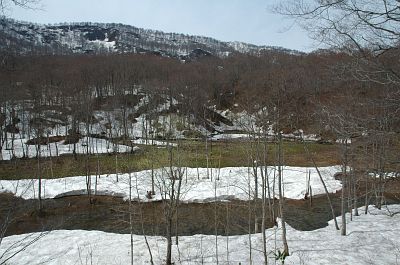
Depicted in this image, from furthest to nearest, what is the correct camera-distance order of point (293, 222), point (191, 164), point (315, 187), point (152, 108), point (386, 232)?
point (152, 108)
point (191, 164)
point (315, 187)
point (293, 222)
point (386, 232)

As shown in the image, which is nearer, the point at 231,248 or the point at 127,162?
the point at 231,248

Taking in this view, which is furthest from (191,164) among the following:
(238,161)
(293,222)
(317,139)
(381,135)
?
(381,135)

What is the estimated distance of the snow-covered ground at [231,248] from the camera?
17.1 metres

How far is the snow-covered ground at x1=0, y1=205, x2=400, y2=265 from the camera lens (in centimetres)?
1711

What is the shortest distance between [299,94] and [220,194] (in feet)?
43.3

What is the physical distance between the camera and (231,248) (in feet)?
63.8

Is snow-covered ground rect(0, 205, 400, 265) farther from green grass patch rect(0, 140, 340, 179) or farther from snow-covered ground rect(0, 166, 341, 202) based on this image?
green grass patch rect(0, 140, 340, 179)

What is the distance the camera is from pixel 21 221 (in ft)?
87.5

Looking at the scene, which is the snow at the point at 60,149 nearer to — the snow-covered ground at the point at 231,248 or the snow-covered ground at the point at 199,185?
the snow-covered ground at the point at 199,185

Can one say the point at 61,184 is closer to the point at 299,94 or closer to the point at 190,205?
the point at 190,205

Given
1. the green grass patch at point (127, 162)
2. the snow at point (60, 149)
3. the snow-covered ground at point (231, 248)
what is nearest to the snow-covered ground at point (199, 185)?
the green grass patch at point (127, 162)

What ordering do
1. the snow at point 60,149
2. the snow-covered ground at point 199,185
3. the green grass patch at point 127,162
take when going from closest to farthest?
the snow-covered ground at point 199,185, the green grass patch at point 127,162, the snow at point 60,149

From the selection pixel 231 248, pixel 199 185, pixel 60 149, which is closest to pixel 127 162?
pixel 199 185

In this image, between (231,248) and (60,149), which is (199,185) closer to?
(231,248)
